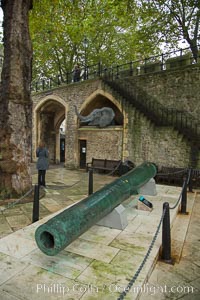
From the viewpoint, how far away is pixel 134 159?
10.7m

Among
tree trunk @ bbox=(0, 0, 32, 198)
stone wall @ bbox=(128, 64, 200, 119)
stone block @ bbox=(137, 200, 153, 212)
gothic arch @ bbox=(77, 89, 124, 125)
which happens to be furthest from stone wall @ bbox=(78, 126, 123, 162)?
stone block @ bbox=(137, 200, 153, 212)

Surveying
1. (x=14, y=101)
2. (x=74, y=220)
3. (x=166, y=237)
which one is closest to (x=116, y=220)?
(x=166, y=237)

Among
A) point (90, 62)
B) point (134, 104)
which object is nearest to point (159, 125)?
point (134, 104)

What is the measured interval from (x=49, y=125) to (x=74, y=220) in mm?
16707

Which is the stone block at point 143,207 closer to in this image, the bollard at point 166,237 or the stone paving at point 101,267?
the stone paving at point 101,267

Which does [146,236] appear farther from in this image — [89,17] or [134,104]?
[89,17]

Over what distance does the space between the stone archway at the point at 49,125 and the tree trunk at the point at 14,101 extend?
1063 cm

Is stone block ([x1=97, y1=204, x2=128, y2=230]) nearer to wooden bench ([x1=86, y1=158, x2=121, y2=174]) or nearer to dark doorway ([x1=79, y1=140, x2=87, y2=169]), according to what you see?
wooden bench ([x1=86, y1=158, x2=121, y2=174])

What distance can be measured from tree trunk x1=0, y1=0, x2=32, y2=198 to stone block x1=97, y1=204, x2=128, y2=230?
3.29 meters

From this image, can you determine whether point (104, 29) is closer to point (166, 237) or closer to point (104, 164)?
point (104, 164)

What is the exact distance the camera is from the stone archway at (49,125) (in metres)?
17.4

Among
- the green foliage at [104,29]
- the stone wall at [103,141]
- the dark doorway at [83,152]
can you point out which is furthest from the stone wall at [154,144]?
the green foliage at [104,29]

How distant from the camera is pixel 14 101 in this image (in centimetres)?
594

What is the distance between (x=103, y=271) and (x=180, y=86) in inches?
370
